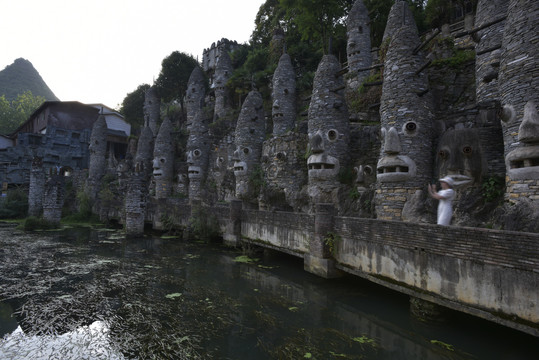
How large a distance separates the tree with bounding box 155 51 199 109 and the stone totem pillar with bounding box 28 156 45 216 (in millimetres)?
18571

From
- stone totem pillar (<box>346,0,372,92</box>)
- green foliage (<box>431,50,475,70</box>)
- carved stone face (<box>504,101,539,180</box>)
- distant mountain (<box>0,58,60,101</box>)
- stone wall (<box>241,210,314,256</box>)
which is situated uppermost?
distant mountain (<box>0,58,60,101</box>)

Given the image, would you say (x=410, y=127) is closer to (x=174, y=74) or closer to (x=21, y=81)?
(x=174, y=74)

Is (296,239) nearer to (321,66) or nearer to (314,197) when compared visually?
(314,197)

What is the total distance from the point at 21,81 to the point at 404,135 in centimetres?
9936

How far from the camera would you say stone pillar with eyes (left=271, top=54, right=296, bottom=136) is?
22.1m

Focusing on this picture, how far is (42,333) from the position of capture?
234 inches

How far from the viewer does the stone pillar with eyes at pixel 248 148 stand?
18.3 metres

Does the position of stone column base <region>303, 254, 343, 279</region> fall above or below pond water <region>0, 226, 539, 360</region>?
above

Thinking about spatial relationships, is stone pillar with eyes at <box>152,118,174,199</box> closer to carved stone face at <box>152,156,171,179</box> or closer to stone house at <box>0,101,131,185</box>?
carved stone face at <box>152,156,171,179</box>

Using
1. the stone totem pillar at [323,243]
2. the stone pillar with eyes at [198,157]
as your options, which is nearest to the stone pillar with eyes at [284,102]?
the stone pillar with eyes at [198,157]

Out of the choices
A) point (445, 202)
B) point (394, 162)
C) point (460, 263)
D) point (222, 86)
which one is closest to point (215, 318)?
point (460, 263)

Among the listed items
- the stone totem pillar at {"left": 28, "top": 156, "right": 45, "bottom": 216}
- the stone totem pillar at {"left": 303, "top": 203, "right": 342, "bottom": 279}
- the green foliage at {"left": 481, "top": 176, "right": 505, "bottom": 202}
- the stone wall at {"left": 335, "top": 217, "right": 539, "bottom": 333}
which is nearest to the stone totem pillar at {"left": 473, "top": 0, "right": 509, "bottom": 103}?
the green foliage at {"left": 481, "top": 176, "right": 505, "bottom": 202}

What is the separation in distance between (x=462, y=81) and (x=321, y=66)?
20.5ft

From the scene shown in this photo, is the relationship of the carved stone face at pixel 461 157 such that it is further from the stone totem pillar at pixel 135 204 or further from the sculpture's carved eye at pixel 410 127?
the stone totem pillar at pixel 135 204
